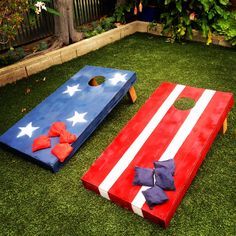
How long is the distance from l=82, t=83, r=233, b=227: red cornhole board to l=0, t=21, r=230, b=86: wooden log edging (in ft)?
9.41

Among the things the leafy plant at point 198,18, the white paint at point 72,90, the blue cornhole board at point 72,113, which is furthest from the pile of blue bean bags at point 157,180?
the leafy plant at point 198,18

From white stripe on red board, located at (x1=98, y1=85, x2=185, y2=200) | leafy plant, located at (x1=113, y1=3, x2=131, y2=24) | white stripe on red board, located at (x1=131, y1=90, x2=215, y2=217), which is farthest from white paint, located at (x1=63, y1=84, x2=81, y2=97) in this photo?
leafy plant, located at (x1=113, y1=3, x2=131, y2=24)

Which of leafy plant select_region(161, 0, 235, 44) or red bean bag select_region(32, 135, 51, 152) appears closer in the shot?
red bean bag select_region(32, 135, 51, 152)

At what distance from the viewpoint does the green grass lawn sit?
288 cm

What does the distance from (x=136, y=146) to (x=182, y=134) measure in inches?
21.3

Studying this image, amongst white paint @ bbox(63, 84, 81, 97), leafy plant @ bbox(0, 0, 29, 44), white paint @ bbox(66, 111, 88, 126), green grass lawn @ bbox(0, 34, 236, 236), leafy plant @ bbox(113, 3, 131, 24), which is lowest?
green grass lawn @ bbox(0, 34, 236, 236)

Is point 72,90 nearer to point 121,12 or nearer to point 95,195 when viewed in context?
point 95,195

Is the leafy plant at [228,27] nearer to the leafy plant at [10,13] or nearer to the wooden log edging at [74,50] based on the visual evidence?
the wooden log edging at [74,50]

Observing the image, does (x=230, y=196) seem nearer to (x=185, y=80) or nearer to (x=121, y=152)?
(x=121, y=152)

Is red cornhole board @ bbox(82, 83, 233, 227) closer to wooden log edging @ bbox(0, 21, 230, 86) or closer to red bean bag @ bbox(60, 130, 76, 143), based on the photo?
red bean bag @ bbox(60, 130, 76, 143)

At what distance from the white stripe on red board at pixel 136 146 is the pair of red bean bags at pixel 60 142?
2.21 feet

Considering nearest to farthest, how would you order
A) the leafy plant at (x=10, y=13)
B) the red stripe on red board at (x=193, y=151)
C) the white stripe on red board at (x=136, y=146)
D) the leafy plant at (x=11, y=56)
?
the red stripe on red board at (x=193, y=151)
the white stripe on red board at (x=136, y=146)
the leafy plant at (x=10, y=13)
the leafy plant at (x=11, y=56)

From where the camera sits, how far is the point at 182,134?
3.39m

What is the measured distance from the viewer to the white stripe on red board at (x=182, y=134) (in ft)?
9.13
